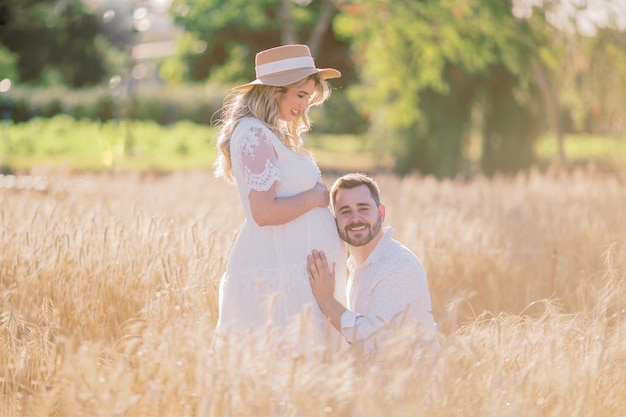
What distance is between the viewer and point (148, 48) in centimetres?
6234

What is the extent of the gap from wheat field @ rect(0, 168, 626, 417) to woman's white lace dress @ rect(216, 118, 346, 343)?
42 cm

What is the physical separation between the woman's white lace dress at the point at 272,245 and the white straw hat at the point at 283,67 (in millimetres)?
208

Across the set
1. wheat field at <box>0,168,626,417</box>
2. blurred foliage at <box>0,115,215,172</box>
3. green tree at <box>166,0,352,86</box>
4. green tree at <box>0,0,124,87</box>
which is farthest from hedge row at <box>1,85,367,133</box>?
wheat field at <box>0,168,626,417</box>

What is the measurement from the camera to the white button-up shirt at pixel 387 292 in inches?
133

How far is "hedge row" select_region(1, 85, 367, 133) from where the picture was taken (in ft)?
102

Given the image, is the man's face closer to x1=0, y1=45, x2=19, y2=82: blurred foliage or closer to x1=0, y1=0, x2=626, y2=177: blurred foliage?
x1=0, y1=0, x2=626, y2=177: blurred foliage

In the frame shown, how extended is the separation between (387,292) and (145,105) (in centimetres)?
3292

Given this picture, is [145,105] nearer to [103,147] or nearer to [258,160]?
[103,147]

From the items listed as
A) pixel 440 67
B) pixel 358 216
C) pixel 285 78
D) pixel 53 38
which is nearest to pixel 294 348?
pixel 358 216

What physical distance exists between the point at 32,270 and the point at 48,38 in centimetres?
3427

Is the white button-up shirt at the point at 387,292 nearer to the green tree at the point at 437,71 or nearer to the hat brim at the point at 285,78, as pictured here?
the hat brim at the point at 285,78

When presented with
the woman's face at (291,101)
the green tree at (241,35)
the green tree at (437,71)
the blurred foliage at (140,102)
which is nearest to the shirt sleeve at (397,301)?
the woman's face at (291,101)

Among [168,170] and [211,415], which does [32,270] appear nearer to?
[211,415]

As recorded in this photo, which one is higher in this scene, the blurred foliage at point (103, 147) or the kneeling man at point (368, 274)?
the blurred foliage at point (103, 147)
